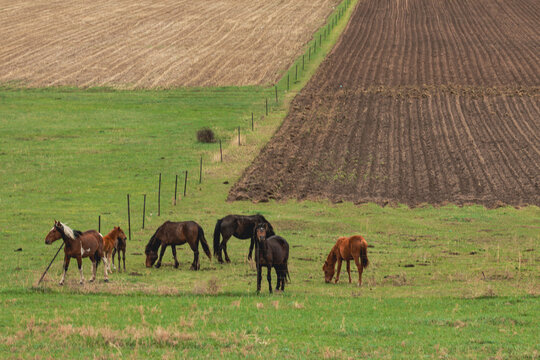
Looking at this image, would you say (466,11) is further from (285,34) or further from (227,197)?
(227,197)

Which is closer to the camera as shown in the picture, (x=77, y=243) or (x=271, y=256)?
(x=271, y=256)

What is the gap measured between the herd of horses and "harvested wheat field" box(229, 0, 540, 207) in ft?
37.5

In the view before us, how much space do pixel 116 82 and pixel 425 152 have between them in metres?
35.3

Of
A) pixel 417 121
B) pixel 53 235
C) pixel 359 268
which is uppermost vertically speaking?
pixel 417 121

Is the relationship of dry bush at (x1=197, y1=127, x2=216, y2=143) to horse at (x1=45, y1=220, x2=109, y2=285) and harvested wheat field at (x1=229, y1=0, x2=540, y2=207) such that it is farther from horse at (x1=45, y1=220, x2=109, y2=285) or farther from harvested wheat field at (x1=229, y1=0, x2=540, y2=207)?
horse at (x1=45, y1=220, x2=109, y2=285)

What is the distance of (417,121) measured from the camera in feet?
177

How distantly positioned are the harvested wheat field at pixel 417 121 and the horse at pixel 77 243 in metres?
15.5

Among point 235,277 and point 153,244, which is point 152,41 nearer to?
point 153,244

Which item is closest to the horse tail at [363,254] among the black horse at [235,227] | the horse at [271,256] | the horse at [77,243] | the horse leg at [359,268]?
the horse leg at [359,268]

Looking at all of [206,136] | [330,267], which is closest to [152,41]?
[206,136]

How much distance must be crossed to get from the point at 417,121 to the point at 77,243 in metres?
36.2

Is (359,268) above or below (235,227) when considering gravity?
below

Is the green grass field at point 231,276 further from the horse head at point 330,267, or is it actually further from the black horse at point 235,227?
the black horse at point 235,227

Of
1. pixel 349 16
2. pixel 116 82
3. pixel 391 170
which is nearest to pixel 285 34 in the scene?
pixel 349 16
